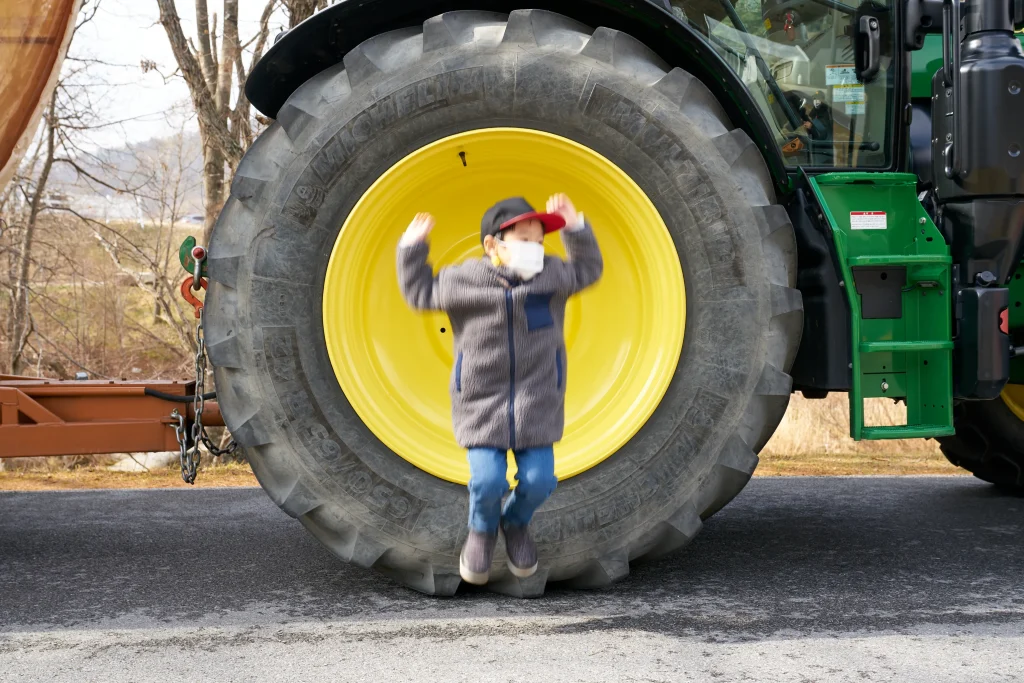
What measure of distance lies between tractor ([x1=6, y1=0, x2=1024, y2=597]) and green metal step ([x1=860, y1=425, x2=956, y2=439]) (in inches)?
0.5

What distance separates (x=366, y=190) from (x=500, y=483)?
1.05 m

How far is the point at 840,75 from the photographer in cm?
384

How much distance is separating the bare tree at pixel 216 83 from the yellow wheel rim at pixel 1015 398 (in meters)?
5.67

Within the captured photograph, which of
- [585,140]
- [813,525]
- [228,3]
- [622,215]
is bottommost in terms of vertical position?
[813,525]

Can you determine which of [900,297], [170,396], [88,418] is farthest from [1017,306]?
[88,418]

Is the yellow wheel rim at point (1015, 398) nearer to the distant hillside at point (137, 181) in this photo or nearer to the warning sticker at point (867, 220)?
the warning sticker at point (867, 220)

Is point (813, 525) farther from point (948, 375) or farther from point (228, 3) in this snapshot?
point (228, 3)

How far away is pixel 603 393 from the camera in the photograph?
11.2ft

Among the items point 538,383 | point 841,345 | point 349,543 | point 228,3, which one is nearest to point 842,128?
point 841,345

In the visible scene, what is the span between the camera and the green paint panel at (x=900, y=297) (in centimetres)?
337

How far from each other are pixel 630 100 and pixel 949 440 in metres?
2.68

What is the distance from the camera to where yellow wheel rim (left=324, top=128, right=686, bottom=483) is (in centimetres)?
326

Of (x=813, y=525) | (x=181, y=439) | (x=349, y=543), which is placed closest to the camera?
(x=349, y=543)

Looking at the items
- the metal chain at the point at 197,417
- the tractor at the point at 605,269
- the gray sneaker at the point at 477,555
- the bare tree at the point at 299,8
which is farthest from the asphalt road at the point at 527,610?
the bare tree at the point at 299,8
